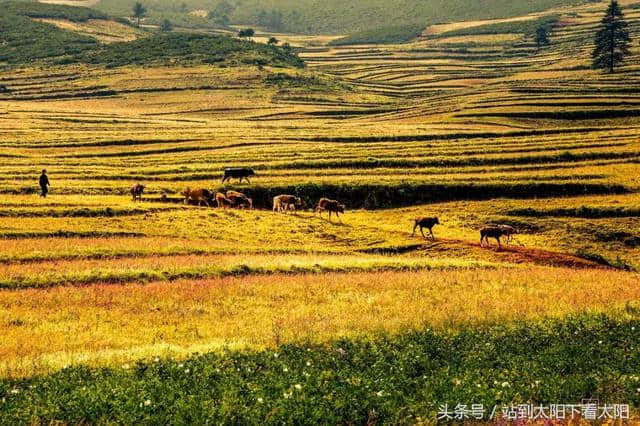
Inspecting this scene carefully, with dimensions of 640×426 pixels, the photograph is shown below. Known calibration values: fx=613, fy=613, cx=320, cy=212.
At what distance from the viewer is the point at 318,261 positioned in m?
33.2

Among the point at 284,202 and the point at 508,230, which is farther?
the point at 284,202

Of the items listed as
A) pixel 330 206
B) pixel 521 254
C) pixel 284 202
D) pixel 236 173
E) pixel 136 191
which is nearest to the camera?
pixel 521 254

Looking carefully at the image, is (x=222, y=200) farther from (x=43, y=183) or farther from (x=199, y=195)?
(x=43, y=183)

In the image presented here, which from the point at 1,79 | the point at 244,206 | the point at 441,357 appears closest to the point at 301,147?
the point at 244,206

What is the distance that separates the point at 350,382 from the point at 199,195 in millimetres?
36261

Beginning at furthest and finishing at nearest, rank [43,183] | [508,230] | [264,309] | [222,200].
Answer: [222,200], [43,183], [508,230], [264,309]

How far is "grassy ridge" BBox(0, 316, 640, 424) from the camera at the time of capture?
12500mm

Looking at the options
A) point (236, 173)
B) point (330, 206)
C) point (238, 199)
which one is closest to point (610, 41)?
point (236, 173)

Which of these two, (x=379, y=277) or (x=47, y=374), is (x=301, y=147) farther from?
(x=47, y=374)

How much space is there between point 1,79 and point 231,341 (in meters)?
195

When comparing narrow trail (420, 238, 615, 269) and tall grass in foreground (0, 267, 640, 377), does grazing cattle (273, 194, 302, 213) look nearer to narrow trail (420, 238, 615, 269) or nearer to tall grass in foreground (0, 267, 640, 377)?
narrow trail (420, 238, 615, 269)

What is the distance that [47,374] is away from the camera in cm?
1495

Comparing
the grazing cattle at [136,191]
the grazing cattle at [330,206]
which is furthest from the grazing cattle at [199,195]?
the grazing cattle at [330,206]

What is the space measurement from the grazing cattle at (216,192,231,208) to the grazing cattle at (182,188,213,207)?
87 centimetres
